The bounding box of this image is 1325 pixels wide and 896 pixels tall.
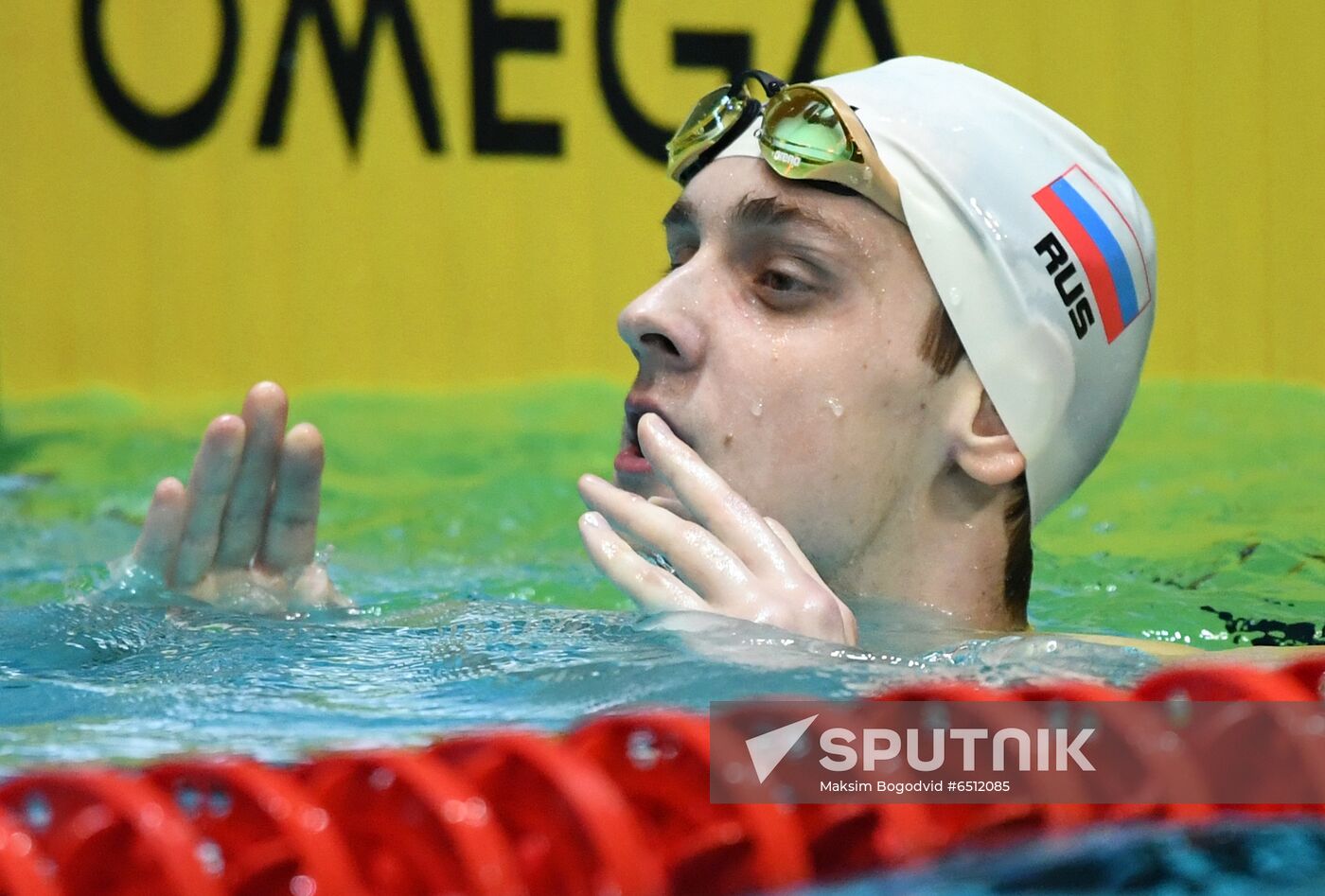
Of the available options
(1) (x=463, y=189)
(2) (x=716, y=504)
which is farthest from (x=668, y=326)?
(1) (x=463, y=189)

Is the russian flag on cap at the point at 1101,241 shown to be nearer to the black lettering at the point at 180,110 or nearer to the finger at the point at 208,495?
the finger at the point at 208,495

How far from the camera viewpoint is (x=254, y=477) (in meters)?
2.26

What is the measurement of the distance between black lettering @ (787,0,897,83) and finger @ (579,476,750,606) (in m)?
3.65

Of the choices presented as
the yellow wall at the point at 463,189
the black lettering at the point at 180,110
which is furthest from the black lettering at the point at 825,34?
the black lettering at the point at 180,110

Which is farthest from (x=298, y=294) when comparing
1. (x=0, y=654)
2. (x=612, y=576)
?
(x=612, y=576)

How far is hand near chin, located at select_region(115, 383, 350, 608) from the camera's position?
2.23 m

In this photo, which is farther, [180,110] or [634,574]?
[180,110]

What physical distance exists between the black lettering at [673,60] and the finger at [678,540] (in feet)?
11.4

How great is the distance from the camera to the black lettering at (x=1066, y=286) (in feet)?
Result: 7.75

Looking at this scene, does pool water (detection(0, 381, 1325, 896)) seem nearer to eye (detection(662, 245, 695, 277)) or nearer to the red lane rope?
the red lane rope

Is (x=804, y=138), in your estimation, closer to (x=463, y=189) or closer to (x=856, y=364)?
(x=856, y=364)

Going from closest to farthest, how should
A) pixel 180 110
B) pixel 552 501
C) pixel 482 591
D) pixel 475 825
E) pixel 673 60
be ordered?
pixel 475 825
pixel 482 591
pixel 552 501
pixel 180 110
pixel 673 60

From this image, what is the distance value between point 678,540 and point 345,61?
12.1 ft

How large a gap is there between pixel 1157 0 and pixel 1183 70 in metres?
0.27
